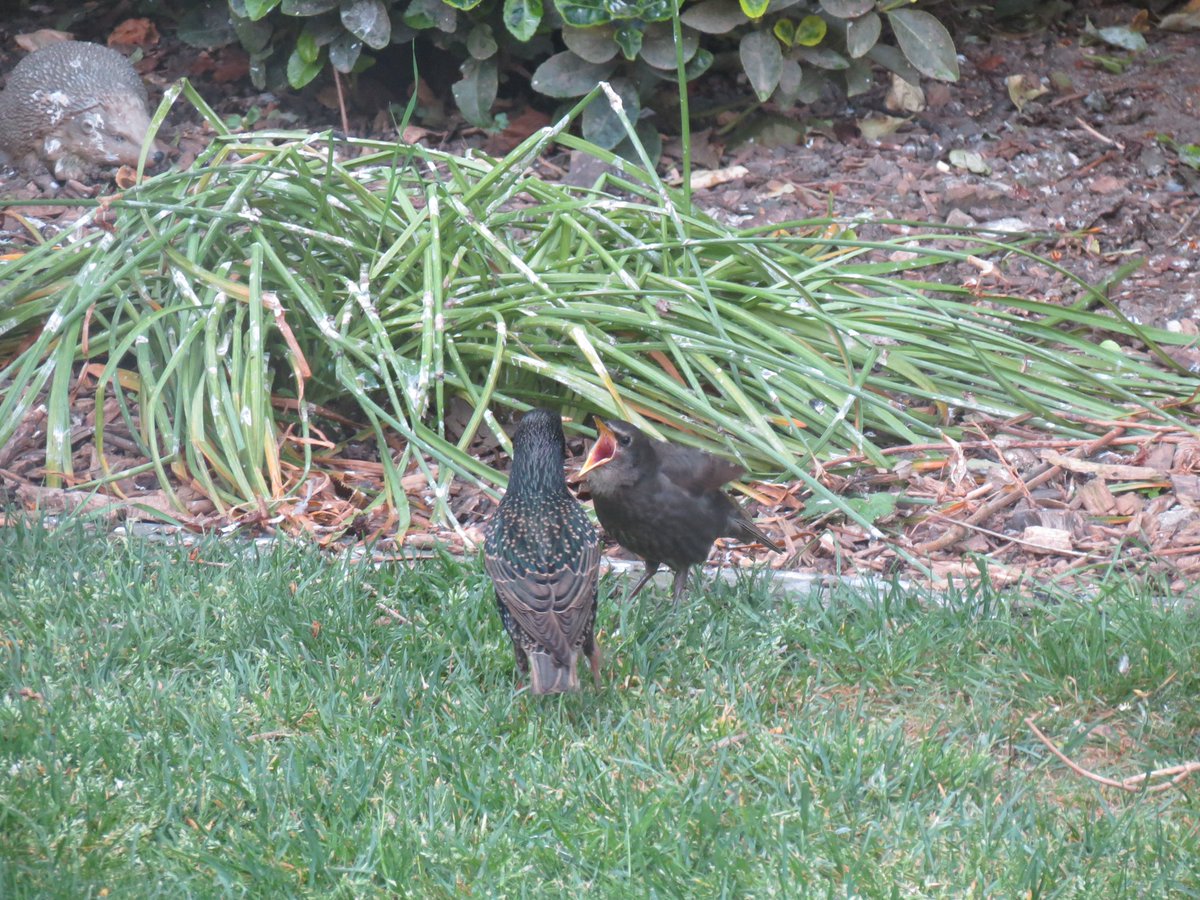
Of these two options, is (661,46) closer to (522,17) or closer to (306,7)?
(522,17)

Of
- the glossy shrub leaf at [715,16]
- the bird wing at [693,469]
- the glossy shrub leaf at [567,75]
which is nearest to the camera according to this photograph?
the bird wing at [693,469]

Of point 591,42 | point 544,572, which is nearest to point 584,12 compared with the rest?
point 591,42

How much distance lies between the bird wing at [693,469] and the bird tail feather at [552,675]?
94 cm

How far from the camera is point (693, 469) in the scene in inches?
170

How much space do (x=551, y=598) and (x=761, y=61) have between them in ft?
13.2

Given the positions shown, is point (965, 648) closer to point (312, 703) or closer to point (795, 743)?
point (795, 743)

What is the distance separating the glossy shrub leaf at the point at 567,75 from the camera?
6.74m

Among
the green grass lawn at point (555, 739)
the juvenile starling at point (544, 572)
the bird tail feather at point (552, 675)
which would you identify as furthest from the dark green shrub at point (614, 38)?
the bird tail feather at point (552, 675)

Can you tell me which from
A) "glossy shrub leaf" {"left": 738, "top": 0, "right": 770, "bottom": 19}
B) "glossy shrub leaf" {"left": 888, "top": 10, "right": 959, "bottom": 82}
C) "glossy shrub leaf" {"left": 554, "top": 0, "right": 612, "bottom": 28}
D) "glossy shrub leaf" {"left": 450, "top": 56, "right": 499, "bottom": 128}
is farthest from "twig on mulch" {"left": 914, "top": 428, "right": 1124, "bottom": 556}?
"glossy shrub leaf" {"left": 450, "top": 56, "right": 499, "bottom": 128}

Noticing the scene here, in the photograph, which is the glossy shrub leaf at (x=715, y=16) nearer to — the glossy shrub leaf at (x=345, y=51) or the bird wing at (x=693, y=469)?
the glossy shrub leaf at (x=345, y=51)

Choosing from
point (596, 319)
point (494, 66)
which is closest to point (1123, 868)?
point (596, 319)

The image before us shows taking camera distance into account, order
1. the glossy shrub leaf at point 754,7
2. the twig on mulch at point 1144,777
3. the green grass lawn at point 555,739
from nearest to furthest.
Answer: the green grass lawn at point 555,739 → the twig on mulch at point 1144,777 → the glossy shrub leaf at point 754,7

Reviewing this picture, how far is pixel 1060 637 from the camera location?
3.75m

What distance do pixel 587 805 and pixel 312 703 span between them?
2.82 feet
